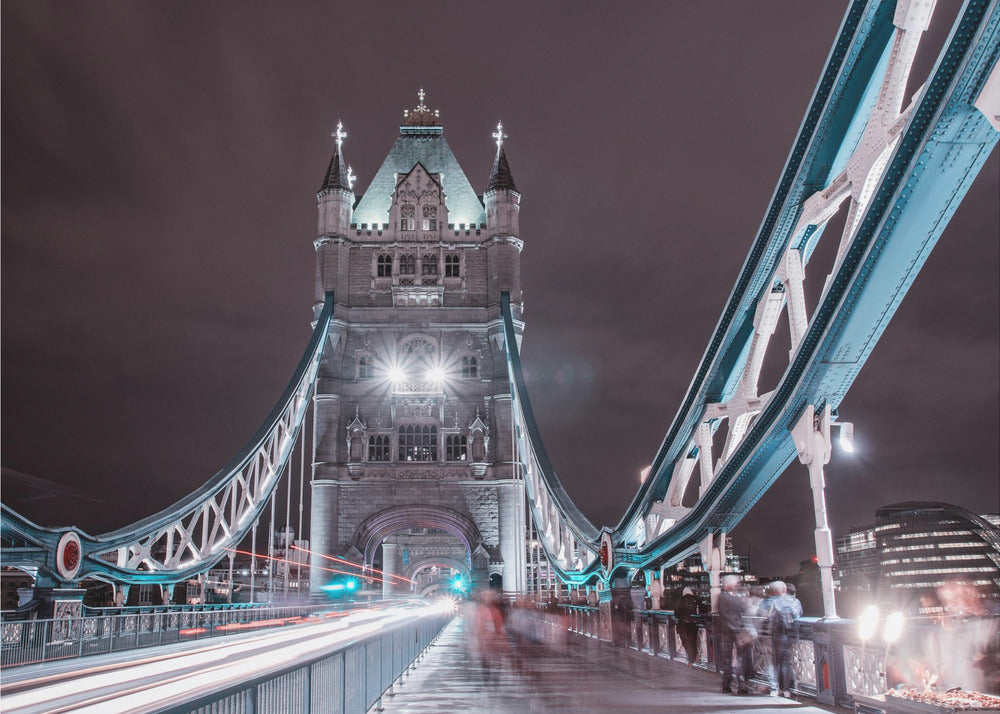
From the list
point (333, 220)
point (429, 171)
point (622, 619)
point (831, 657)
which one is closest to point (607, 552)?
point (622, 619)

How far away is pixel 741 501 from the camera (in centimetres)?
1347

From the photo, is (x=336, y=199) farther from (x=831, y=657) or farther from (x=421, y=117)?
(x=831, y=657)

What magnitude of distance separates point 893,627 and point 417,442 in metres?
36.1

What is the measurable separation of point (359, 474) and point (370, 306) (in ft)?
26.5

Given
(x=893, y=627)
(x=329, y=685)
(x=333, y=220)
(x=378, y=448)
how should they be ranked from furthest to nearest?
1. (x=333, y=220)
2. (x=378, y=448)
3. (x=893, y=627)
4. (x=329, y=685)

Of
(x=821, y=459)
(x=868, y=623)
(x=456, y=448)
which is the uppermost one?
(x=456, y=448)

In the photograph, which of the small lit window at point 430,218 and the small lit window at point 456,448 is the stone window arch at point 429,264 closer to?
the small lit window at point 430,218

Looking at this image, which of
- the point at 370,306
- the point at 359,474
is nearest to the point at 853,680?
the point at 359,474

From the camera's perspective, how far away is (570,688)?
9.45 m

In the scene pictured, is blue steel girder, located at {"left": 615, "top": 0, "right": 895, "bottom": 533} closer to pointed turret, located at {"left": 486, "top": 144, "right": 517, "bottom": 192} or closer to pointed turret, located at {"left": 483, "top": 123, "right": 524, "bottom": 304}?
pointed turret, located at {"left": 483, "top": 123, "right": 524, "bottom": 304}

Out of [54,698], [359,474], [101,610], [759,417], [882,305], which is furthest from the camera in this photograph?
[359,474]

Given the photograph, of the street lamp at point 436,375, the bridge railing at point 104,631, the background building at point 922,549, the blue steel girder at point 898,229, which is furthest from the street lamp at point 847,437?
the background building at point 922,549

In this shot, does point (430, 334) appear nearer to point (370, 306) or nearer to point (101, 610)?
point (370, 306)

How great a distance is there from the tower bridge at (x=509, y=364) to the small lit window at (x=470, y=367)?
10 cm
